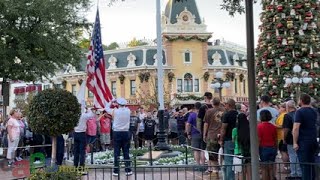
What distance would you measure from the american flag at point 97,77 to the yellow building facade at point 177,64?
52.0 m

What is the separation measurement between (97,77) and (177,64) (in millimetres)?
55376

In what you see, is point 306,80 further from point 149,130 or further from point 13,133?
point 13,133

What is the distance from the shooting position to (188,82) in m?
67.5

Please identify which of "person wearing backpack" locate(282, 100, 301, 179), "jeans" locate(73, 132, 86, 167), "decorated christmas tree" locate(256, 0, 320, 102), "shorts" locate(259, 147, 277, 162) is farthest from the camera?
"decorated christmas tree" locate(256, 0, 320, 102)

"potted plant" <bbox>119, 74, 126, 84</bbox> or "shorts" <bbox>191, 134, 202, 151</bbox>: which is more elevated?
"potted plant" <bbox>119, 74, 126, 84</bbox>

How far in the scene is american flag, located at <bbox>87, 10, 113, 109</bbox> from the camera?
37.4ft

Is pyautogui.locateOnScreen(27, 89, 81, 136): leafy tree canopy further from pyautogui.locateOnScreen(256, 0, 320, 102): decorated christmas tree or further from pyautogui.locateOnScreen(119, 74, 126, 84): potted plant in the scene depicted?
pyautogui.locateOnScreen(119, 74, 126, 84): potted plant

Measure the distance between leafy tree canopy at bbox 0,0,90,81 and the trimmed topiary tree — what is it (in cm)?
1200

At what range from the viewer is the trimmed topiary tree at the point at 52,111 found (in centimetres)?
998

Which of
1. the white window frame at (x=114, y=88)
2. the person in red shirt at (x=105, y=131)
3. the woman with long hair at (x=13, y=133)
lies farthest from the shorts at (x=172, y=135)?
the white window frame at (x=114, y=88)

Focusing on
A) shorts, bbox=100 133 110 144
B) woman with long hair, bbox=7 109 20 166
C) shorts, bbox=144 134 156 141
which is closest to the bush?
woman with long hair, bbox=7 109 20 166

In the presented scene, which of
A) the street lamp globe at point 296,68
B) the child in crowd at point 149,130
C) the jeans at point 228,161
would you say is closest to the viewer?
the jeans at point 228,161

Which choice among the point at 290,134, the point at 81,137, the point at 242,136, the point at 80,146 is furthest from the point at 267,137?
the point at 80,146

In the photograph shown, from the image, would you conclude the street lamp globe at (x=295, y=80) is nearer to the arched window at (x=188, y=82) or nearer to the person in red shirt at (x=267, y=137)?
the person in red shirt at (x=267, y=137)
